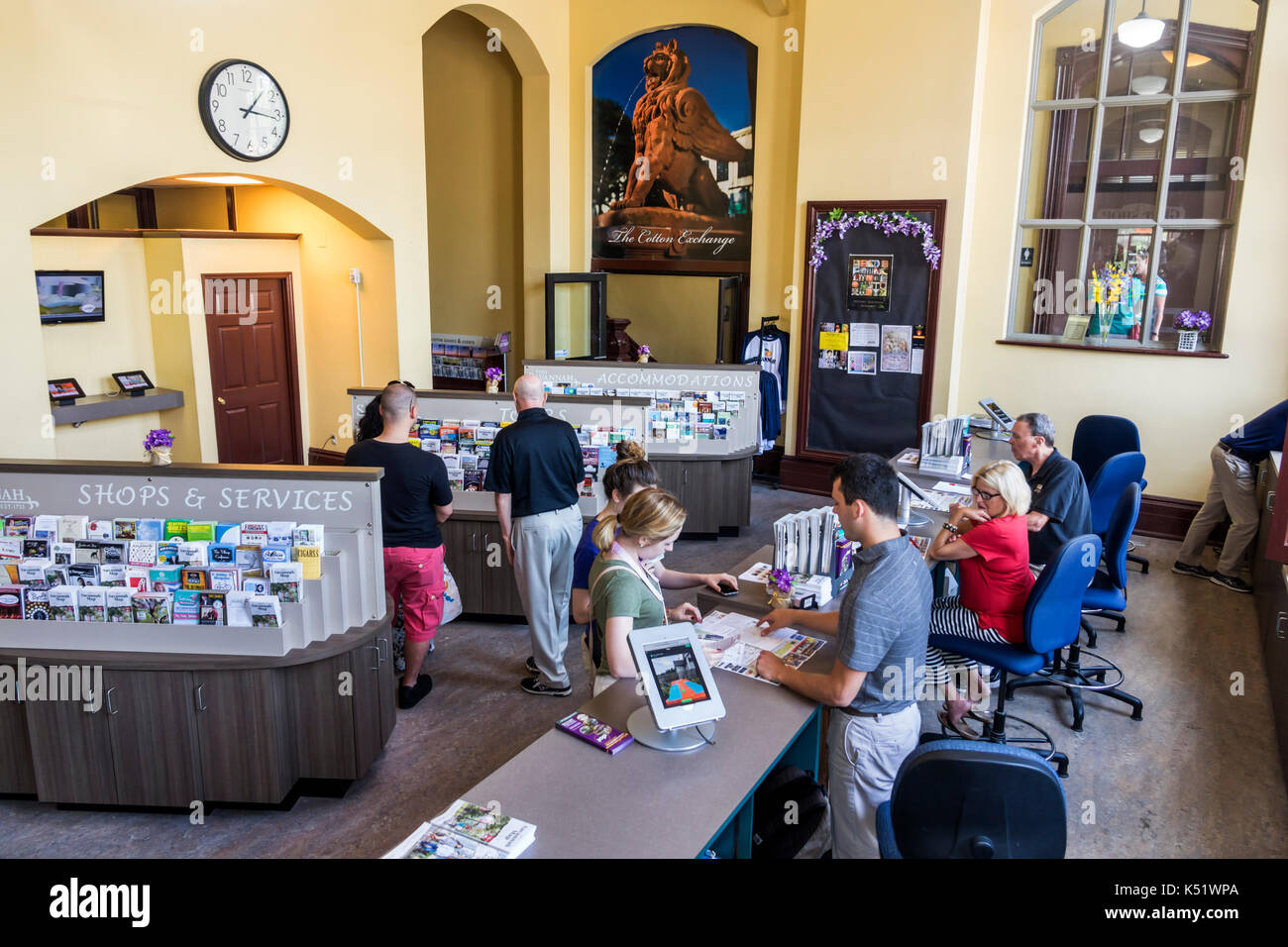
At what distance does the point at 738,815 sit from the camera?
3.02 meters

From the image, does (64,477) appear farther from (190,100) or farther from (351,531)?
(190,100)

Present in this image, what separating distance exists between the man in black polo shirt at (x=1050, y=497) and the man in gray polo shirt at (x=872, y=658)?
2253 mm

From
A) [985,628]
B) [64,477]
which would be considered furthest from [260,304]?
[985,628]

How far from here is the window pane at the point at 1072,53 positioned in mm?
8047

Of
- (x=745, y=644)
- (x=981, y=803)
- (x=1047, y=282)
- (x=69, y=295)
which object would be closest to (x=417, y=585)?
(x=745, y=644)

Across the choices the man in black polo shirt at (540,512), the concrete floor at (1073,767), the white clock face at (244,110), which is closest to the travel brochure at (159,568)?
the concrete floor at (1073,767)

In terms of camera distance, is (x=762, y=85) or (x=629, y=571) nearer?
(x=629, y=571)

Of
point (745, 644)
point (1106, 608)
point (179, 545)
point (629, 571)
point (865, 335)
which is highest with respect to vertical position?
point (865, 335)

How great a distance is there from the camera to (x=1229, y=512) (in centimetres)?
690

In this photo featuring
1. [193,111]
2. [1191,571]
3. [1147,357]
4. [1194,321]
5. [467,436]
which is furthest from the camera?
[1147,357]

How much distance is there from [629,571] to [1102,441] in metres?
5.73

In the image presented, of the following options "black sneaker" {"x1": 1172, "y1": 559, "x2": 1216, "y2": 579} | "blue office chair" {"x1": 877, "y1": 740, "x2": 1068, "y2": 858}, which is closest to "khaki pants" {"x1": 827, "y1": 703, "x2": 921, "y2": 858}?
"blue office chair" {"x1": 877, "y1": 740, "x2": 1068, "y2": 858}

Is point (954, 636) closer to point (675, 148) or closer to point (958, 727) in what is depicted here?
point (958, 727)

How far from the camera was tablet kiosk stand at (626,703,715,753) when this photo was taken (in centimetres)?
295
